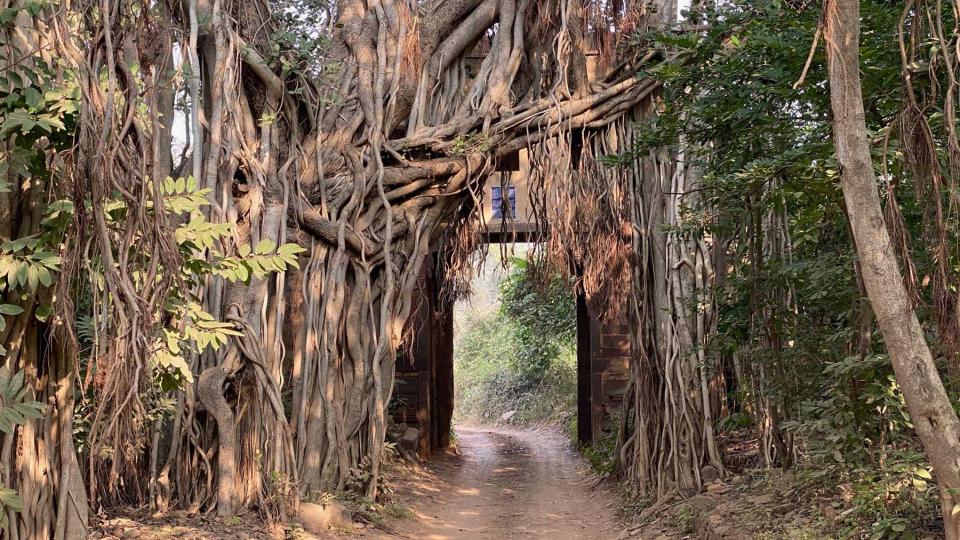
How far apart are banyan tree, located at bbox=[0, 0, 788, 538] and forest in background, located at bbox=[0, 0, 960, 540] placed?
0.02 metres

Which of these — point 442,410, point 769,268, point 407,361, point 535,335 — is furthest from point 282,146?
point 535,335

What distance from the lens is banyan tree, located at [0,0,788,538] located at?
3.56 m

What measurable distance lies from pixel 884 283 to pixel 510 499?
5.91 m

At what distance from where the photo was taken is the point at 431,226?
24.0ft

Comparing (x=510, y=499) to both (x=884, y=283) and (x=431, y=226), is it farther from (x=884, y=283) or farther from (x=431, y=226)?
(x=884, y=283)

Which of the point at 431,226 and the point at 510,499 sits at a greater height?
the point at 431,226

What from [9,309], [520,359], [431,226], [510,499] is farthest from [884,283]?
[520,359]

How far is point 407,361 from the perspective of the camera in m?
11.6

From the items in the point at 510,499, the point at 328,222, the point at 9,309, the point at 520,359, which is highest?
Result: the point at 328,222

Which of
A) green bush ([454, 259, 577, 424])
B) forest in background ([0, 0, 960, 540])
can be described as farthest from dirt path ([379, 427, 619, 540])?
green bush ([454, 259, 577, 424])

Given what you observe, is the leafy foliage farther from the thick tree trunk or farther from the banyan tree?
the thick tree trunk

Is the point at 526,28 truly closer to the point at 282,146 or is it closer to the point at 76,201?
the point at 282,146

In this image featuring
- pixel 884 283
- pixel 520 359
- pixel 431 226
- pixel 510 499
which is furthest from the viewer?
pixel 520 359

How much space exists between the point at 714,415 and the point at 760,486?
1.03m
